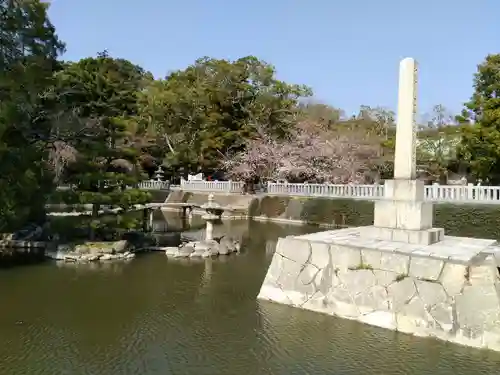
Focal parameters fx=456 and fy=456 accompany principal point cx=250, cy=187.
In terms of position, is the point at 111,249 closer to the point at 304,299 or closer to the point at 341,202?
the point at 304,299

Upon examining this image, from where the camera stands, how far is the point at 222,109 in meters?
30.5

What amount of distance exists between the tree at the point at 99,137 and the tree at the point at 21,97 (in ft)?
3.04

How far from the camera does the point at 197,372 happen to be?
5680 millimetres

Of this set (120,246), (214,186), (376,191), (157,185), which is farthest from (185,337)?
(157,185)

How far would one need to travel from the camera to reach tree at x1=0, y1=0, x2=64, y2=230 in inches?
431

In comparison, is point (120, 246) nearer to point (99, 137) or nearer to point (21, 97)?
point (99, 137)

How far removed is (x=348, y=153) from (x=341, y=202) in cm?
616

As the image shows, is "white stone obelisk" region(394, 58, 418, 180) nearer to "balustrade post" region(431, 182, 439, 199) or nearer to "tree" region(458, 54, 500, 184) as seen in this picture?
"balustrade post" region(431, 182, 439, 199)

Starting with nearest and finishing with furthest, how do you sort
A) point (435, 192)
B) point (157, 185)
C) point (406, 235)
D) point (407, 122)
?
point (406, 235) < point (407, 122) < point (435, 192) < point (157, 185)

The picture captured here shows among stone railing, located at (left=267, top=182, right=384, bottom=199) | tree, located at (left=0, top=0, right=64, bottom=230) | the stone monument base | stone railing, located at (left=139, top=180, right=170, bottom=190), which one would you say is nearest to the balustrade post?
stone railing, located at (left=267, top=182, right=384, bottom=199)

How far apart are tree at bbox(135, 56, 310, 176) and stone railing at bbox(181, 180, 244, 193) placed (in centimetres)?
127

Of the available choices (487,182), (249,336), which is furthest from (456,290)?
(487,182)

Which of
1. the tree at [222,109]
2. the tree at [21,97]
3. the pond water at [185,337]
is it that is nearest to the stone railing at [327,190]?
the tree at [222,109]

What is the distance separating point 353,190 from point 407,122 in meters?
13.7
